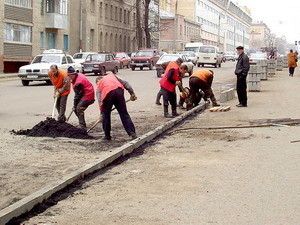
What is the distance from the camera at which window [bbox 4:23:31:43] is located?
147 feet

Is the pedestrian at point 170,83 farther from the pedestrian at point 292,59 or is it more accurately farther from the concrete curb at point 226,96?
the pedestrian at point 292,59

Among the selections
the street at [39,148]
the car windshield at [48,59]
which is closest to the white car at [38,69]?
the car windshield at [48,59]

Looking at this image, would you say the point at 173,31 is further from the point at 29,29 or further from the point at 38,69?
the point at 38,69

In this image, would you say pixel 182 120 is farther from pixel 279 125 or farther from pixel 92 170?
pixel 92 170

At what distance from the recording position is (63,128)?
1274 centimetres

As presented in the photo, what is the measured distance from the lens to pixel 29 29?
4891 cm

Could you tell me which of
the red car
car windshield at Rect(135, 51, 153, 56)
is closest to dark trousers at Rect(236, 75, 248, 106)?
car windshield at Rect(135, 51, 153, 56)

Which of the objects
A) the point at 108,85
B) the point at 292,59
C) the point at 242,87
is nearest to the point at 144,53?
the point at 292,59

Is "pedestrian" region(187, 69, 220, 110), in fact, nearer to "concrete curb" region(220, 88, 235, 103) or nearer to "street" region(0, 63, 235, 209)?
"street" region(0, 63, 235, 209)

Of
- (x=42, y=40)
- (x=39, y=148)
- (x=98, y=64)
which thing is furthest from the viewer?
(x=42, y=40)

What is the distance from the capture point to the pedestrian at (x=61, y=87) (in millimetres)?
14219

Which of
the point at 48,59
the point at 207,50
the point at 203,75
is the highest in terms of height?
the point at 207,50

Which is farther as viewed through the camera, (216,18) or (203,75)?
(216,18)

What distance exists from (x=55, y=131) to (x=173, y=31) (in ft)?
298
